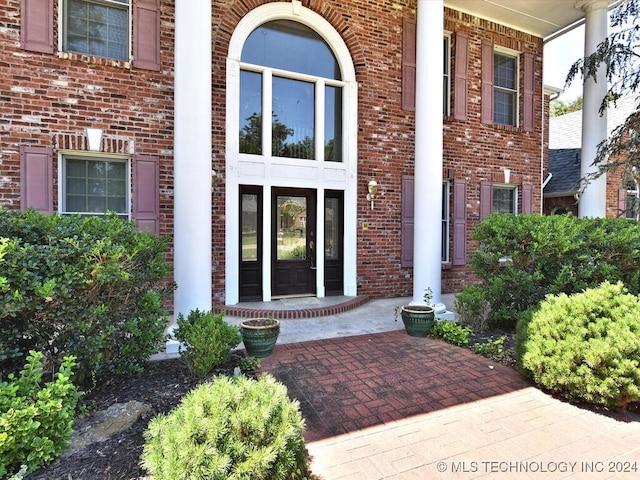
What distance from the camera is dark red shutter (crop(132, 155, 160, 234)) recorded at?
227 inches

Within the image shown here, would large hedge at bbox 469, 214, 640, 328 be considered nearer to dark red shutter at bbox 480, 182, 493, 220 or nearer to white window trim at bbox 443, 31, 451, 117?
dark red shutter at bbox 480, 182, 493, 220

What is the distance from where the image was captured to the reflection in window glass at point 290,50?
6.70m

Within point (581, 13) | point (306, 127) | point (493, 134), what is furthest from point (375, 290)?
point (581, 13)

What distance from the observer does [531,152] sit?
9289 millimetres

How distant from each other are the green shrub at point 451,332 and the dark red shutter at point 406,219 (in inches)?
109

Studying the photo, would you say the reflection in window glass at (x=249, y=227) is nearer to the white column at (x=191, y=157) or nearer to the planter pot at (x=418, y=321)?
the white column at (x=191, y=157)

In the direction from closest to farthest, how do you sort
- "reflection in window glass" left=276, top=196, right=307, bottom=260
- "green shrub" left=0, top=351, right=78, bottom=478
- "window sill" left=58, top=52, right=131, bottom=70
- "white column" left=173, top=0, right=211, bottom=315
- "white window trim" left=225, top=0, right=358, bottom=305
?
"green shrub" left=0, top=351, right=78, bottom=478, "white column" left=173, top=0, right=211, bottom=315, "window sill" left=58, top=52, right=131, bottom=70, "white window trim" left=225, top=0, right=358, bottom=305, "reflection in window glass" left=276, top=196, right=307, bottom=260

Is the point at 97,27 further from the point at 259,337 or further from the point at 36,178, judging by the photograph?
the point at 259,337

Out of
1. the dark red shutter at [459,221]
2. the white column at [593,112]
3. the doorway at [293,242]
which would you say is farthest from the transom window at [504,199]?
the doorway at [293,242]

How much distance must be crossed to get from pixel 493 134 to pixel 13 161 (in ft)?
30.4

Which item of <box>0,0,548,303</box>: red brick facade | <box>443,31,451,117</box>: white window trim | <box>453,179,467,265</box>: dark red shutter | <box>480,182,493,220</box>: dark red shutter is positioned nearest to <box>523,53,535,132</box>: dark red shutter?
<box>0,0,548,303</box>: red brick facade

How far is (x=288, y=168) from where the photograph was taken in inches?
271

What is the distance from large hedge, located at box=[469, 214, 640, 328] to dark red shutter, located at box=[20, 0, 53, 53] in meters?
6.78

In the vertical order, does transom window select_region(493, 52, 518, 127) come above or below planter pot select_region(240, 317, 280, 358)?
above
